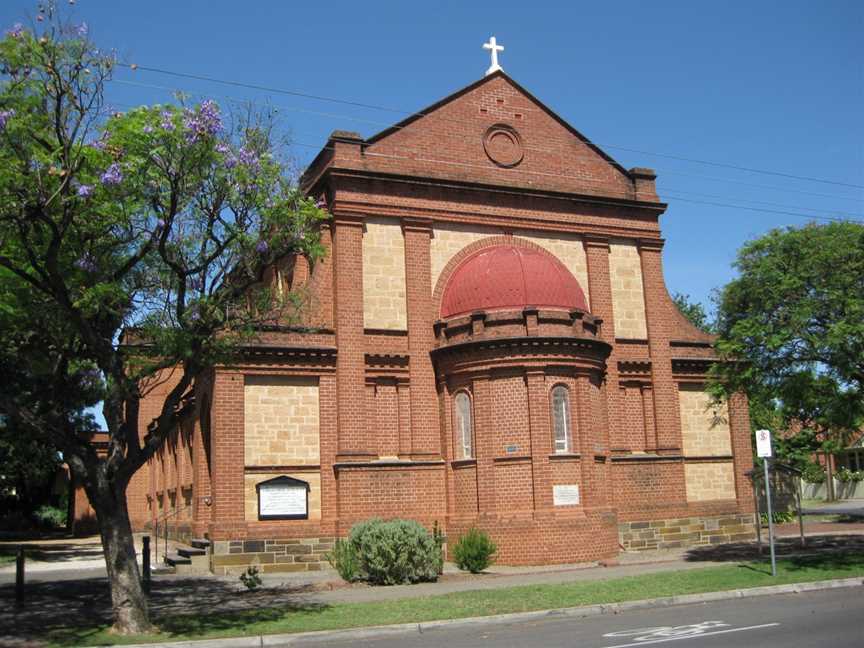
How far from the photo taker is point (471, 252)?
84.8ft

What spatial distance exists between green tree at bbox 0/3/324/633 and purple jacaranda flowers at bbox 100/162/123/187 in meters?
0.04

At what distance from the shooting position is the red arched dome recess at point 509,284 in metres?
23.8

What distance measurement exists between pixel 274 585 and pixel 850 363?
1352 cm

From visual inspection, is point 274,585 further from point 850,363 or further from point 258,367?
point 850,363

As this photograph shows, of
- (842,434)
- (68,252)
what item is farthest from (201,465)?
(842,434)

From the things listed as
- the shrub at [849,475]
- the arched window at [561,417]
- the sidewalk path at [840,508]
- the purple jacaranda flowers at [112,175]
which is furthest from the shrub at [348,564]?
the shrub at [849,475]

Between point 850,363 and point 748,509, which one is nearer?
point 850,363

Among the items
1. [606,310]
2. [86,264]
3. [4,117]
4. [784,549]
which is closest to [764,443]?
[784,549]

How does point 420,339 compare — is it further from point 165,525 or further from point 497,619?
point 165,525

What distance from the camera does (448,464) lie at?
23.9 metres

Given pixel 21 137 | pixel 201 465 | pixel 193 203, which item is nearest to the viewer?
pixel 21 137

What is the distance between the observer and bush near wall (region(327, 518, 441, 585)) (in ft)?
62.5

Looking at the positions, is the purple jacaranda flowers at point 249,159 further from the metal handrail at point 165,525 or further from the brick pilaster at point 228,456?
the metal handrail at point 165,525

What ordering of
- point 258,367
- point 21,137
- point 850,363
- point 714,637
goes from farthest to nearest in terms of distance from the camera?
point 258,367 → point 850,363 → point 21,137 → point 714,637
